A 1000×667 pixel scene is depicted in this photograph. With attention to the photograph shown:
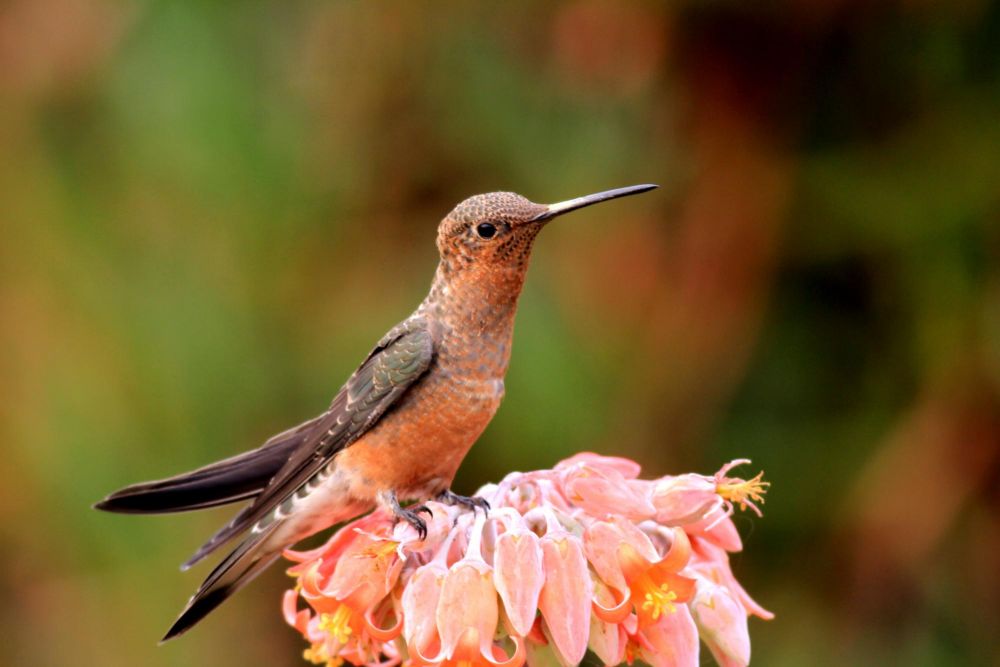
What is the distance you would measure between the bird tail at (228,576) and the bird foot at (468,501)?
25cm

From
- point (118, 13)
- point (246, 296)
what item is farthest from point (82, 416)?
point (118, 13)

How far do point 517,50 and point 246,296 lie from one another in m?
0.98

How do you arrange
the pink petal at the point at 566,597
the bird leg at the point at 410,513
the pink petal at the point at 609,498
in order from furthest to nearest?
the bird leg at the point at 410,513
the pink petal at the point at 609,498
the pink petal at the point at 566,597

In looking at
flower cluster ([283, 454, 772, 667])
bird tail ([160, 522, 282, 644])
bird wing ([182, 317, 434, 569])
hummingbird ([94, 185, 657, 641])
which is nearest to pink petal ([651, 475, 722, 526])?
flower cluster ([283, 454, 772, 667])

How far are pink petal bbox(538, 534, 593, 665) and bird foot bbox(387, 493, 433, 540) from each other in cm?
22

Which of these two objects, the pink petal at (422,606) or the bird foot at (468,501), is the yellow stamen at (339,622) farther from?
the bird foot at (468,501)

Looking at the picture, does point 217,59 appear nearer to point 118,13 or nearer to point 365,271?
point 118,13

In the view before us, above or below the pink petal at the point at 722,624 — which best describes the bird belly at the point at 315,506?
above

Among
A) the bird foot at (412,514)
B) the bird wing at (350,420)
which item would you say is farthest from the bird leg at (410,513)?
the bird wing at (350,420)

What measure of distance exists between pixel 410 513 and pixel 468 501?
11 cm

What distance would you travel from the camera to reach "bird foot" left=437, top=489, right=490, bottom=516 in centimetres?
150

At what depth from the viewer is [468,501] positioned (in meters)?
1.54

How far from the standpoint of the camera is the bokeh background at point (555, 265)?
3014 millimetres

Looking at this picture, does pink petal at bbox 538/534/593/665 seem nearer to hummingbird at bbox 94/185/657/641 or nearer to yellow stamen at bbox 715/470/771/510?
yellow stamen at bbox 715/470/771/510
